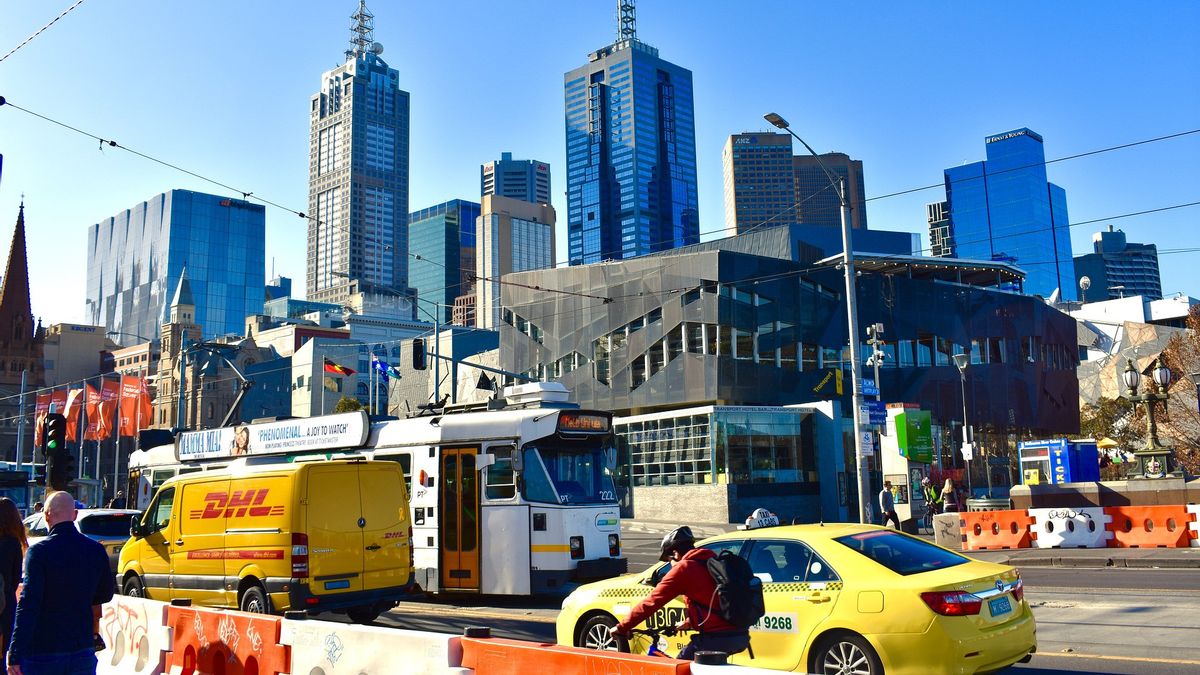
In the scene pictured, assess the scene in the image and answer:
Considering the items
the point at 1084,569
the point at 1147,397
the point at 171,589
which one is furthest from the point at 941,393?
the point at 171,589

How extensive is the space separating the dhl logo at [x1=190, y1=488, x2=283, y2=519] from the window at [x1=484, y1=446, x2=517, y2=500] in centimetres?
390

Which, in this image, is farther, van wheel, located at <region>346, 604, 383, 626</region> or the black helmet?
van wheel, located at <region>346, 604, 383, 626</region>

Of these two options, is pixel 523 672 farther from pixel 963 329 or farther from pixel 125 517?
pixel 963 329

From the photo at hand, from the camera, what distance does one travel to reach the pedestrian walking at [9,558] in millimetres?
6883

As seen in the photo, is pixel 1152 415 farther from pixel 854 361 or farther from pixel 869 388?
pixel 854 361

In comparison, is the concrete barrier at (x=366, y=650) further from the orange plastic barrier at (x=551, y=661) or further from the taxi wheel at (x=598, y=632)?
the taxi wheel at (x=598, y=632)

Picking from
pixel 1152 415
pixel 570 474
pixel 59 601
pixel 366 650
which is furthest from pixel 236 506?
pixel 1152 415

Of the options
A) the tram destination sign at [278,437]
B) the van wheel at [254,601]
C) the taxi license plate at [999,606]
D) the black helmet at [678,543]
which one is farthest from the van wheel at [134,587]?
the taxi license plate at [999,606]

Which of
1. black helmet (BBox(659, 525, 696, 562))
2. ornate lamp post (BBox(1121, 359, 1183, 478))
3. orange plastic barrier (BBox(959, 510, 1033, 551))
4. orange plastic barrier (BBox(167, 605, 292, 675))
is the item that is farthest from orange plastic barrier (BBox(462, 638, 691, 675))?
ornate lamp post (BBox(1121, 359, 1183, 478))

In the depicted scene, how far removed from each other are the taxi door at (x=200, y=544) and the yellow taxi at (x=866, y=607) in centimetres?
679

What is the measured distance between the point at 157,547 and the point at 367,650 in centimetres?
852

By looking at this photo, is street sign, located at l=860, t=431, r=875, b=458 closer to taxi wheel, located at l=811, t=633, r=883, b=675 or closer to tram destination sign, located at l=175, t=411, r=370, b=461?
tram destination sign, located at l=175, t=411, r=370, b=461

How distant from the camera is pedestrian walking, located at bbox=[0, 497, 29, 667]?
22.6 feet

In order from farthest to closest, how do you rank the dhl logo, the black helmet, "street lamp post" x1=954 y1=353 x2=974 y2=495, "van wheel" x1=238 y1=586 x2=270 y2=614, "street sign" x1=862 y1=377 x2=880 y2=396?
"street lamp post" x1=954 y1=353 x2=974 y2=495 → "street sign" x1=862 y1=377 x2=880 y2=396 → the dhl logo → "van wheel" x1=238 y1=586 x2=270 y2=614 → the black helmet
